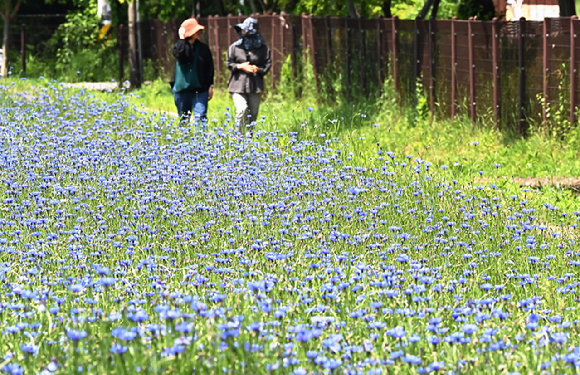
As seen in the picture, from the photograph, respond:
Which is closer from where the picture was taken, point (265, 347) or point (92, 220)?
point (265, 347)

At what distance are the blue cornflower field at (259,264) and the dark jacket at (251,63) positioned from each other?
4.42 ft

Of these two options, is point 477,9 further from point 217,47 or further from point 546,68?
point 546,68

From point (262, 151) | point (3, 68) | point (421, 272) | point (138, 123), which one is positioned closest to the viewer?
point (421, 272)

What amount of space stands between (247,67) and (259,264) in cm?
645

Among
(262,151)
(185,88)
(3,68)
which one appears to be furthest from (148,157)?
(3,68)

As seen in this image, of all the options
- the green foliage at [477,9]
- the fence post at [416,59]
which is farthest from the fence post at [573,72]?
the green foliage at [477,9]

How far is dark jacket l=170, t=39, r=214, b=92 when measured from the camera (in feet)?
39.5

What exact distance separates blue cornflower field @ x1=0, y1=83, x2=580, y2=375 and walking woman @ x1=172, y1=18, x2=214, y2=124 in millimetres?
1124

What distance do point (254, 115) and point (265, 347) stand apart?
8.92 meters

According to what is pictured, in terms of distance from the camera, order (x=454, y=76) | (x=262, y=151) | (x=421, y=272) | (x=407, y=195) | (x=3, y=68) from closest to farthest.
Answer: (x=421, y=272) → (x=407, y=195) → (x=262, y=151) → (x=454, y=76) → (x=3, y=68)

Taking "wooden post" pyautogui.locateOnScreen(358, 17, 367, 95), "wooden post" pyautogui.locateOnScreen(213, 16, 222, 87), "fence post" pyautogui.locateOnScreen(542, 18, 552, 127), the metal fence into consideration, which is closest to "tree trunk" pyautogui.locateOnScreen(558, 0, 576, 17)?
the metal fence

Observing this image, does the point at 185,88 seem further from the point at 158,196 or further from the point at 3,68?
the point at 3,68

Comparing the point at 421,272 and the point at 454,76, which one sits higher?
the point at 454,76

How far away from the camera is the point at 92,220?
7238 millimetres
